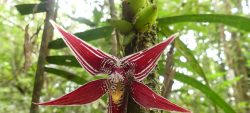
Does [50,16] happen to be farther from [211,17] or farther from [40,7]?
[211,17]

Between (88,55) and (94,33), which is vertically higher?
(94,33)

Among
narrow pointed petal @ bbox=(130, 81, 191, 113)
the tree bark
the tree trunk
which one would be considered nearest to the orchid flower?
narrow pointed petal @ bbox=(130, 81, 191, 113)

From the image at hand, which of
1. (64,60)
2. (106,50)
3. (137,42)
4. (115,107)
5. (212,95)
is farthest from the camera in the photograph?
(106,50)

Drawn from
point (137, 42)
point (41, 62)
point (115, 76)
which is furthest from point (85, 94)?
point (41, 62)

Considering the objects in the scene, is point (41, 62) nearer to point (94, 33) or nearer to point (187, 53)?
point (94, 33)

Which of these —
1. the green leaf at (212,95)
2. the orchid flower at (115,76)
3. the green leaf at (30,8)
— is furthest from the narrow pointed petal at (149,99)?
the green leaf at (30,8)
